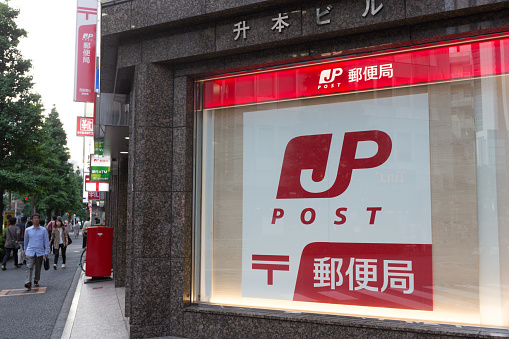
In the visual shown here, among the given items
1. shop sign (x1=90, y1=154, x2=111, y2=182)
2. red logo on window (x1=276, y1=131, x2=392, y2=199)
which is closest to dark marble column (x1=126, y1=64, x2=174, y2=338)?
red logo on window (x1=276, y1=131, x2=392, y2=199)

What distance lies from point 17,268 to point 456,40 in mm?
16773

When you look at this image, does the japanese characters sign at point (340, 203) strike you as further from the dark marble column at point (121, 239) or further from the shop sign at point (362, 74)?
the dark marble column at point (121, 239)

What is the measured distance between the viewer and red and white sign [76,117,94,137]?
17.4 metres

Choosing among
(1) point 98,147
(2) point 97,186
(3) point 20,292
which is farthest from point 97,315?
(2) point 97,186

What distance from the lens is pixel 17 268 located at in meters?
17.0

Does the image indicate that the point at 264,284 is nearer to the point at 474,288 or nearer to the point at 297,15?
the point at 474,288

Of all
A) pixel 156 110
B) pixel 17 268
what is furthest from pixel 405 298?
pixel 17 268

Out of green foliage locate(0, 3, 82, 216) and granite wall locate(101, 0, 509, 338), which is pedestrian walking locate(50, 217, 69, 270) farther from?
granite wall locate(101, 0, 509, 338)

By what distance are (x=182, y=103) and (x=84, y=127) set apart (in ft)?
39.8

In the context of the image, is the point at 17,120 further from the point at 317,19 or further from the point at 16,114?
the point at 317,19

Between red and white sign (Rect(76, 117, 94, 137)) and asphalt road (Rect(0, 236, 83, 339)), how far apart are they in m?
5.11

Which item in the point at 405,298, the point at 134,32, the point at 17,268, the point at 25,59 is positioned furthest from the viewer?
the point at 25,59

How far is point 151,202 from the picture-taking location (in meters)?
6.55

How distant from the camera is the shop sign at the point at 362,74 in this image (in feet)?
17.4
